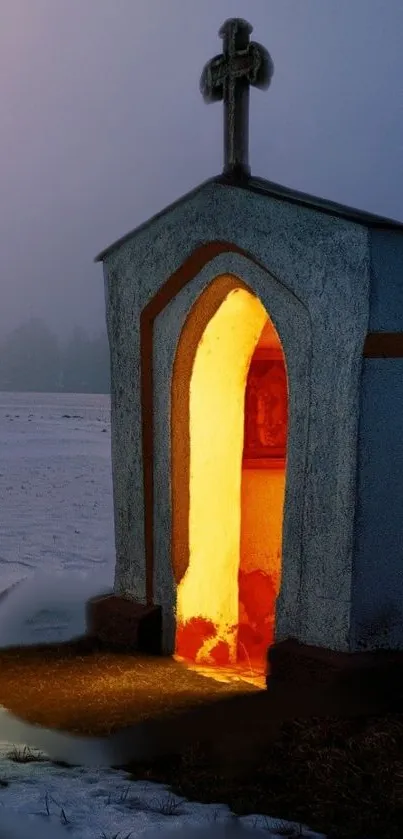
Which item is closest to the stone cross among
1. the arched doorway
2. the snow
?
the arched doorway

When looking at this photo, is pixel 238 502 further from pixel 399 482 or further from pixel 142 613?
pixel 399 482

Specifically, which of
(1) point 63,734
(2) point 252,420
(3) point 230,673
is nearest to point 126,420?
(2) point 252,420

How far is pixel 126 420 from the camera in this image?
23.9 ft

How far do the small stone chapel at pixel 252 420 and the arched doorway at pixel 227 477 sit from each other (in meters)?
0.01

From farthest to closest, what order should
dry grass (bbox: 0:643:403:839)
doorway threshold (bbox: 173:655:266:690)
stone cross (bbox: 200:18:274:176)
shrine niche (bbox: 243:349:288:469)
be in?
shrine niche (bbox: 243:349:288:469) → stone cross (bbox: 200:18:274:176) → doorway threshold (bbox: 173:655:266:690) → dry grass (bbox: 0:643:403:839)

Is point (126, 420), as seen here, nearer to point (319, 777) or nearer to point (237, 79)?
point (237, 79)

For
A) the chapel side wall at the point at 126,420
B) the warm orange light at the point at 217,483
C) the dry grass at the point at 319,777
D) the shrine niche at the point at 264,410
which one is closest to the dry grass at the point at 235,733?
the dry grass at the point at 319,777

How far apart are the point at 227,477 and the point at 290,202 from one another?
7.46 ft

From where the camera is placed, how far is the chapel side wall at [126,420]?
7156 millimetres

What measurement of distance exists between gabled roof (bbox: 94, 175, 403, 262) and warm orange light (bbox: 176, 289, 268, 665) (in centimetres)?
84

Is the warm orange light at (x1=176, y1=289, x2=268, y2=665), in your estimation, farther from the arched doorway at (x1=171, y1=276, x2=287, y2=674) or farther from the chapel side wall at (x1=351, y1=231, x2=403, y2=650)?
the chapel side wall at (x1=351, y1=231, x2=403, y2=650)

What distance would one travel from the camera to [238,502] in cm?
726

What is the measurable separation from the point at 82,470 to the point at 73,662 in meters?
15.5

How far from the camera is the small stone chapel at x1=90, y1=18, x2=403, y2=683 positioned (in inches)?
223
